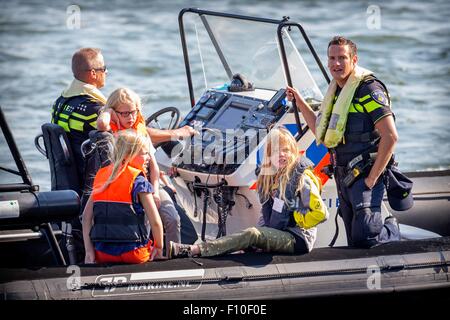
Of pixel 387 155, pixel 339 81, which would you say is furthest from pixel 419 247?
pixel 339 81

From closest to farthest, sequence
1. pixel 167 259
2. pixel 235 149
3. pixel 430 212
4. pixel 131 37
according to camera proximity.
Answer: pixel 167 259, pixel 235 149, pixel 430 212, pixel 131 37

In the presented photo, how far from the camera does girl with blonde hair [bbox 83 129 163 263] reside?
5398 mm

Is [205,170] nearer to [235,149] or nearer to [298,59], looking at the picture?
[235,149]

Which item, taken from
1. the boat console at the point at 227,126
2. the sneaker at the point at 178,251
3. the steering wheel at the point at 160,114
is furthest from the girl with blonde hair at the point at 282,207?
the steering wheel at the point at 160,114

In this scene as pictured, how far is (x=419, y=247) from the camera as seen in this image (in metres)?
5.88

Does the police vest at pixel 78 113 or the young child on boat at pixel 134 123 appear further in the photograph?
the police vest at pixel 78 113

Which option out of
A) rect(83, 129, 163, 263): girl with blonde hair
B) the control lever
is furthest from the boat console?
rect(83, 129, 163, 263): girl with blonde hair

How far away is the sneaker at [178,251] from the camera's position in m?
5.60

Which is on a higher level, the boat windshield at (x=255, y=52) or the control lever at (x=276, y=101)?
the boat windshield at (x=255, y=52)

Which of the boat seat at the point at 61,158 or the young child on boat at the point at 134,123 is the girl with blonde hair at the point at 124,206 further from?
the boat seat at the point at 61,158

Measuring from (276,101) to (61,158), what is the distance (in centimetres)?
125

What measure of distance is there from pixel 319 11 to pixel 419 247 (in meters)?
12.9

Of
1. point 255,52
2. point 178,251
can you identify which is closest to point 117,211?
point 178,251
